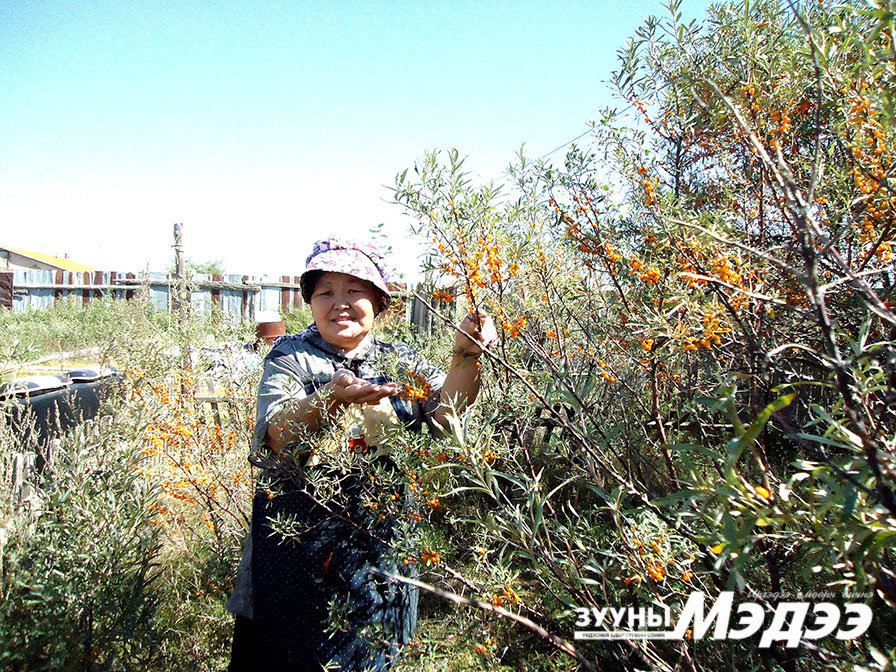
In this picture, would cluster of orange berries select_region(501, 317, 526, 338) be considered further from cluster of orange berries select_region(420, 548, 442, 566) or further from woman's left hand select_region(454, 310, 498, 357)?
cluster of orange berries select_region(420, 548, 442, 566)

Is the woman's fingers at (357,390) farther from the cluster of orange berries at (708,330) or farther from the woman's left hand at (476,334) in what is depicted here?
the cluster of orange berries at (708,330)

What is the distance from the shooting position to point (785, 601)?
1.21m

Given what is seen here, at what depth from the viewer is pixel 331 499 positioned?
1.57 metres

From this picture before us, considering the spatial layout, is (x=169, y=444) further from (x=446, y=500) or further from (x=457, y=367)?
(x=457, y=367)

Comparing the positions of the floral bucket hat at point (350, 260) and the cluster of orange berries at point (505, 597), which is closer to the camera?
the cluster of orange berries at point (505, 597)

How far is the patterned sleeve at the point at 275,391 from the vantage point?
1.60m

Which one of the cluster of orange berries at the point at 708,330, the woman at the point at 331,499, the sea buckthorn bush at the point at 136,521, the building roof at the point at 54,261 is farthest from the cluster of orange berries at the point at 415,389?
the building roof at the point at 54,261

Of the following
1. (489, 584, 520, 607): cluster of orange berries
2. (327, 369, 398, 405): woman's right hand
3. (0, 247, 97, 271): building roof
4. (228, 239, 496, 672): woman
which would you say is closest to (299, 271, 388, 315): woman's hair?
(228, 239, 496, 672): woman

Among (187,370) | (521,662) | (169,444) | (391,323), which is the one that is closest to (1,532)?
(169,444)

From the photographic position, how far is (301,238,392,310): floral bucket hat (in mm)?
→ 1746

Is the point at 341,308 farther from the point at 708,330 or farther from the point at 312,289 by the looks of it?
the point at 708,330

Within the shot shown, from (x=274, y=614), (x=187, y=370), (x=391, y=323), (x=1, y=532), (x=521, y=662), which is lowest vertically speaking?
(x=521, y=662)

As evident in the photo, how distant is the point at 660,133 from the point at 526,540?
1.18 metres

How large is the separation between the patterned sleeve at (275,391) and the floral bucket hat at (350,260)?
31 centimetres
